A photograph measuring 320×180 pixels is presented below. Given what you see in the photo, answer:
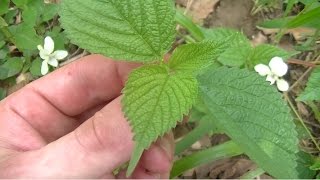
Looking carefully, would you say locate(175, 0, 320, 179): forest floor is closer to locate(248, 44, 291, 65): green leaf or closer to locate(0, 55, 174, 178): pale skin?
locate(248, 44, 291, 65): green leaf

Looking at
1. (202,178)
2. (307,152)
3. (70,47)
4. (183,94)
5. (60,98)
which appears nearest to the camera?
(183,94)

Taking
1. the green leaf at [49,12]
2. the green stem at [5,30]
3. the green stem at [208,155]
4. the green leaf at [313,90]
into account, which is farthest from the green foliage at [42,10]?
the green leaf at [313,90]

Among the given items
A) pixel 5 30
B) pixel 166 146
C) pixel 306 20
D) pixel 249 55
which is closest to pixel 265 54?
pixel 249 55

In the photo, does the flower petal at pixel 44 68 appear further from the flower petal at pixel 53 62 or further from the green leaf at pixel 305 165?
the green leaf at pixel 305 165

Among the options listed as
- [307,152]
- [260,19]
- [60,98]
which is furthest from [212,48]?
[260,19]

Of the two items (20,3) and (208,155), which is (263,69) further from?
(20,3)

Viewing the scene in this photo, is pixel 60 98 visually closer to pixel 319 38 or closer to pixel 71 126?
pixel 71 126

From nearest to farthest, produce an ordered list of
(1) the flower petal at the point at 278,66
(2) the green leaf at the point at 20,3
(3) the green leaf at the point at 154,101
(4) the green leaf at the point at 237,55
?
1. (3) the green leaf at the point at 154,101
2. (1) the flower petal at the point at 278,66
3. (4) the green leaf at the point at 237,55
4. (2) the green leaf at the point at 20,3
